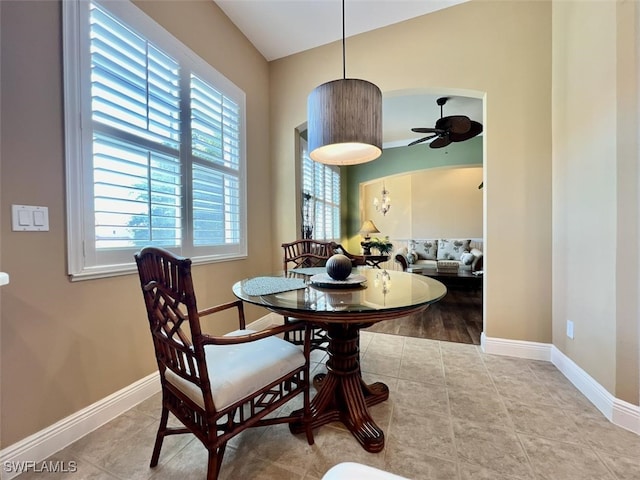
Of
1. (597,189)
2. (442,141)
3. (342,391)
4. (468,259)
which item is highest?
(442,141)

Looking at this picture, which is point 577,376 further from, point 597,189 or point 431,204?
point 431,204

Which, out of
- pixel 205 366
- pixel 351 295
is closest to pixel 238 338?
pixel 205 366

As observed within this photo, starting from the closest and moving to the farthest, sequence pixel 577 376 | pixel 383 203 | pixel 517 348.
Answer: pixel 577 376 → pixel 517 348 → pixel 383 203

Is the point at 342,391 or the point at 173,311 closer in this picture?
the point at 173,311

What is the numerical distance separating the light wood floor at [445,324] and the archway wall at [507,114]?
0.47 m

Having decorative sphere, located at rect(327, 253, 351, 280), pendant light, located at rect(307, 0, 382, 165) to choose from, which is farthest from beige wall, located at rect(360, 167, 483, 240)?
decorative sphere, located at rect(327, 253, 351, 280)

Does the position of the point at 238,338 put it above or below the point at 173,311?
below

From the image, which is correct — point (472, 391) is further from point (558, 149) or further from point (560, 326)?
point (558, 149)

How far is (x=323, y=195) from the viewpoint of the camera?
16.1 ft

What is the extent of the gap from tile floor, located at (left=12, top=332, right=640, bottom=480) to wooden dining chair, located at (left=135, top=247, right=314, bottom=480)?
→ 0.54ft

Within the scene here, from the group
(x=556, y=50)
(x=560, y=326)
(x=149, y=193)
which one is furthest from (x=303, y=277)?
(x=556, y=50)

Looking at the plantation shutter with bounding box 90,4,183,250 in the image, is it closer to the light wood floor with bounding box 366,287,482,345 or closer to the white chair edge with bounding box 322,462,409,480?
the white chair edge with bounding box 322,462,409,480

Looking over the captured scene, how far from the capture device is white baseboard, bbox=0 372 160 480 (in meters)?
1.22
